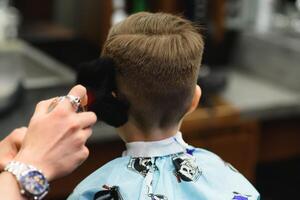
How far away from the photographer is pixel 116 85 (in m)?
1.22

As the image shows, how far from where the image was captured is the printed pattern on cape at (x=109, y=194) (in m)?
1.19

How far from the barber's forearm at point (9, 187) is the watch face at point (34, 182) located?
15mm

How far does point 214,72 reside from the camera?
2959mm

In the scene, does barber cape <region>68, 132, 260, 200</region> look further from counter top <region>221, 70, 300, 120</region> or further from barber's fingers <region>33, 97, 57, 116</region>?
counter top <region>221, 70, 300, 120</region>

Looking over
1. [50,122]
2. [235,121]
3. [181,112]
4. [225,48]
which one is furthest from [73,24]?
[50,122]

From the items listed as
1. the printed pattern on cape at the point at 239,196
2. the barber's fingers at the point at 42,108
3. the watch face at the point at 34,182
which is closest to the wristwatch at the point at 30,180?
the watch face at the point at 34,182

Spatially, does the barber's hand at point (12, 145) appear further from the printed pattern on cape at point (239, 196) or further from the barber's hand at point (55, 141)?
the printed pattern on cape at point (239, 196)

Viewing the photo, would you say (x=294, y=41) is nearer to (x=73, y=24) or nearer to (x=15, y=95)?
(x=73, y=24)

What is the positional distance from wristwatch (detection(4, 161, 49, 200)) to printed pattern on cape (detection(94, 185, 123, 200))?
200 mm

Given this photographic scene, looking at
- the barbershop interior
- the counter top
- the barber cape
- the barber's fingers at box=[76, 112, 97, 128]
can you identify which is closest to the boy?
the barber cape

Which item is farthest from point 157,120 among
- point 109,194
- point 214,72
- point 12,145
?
point 214,72

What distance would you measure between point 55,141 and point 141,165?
0.25 m

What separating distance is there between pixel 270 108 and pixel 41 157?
1769mm

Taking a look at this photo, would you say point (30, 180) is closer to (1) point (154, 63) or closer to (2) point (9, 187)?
(2) point (9, 187)
